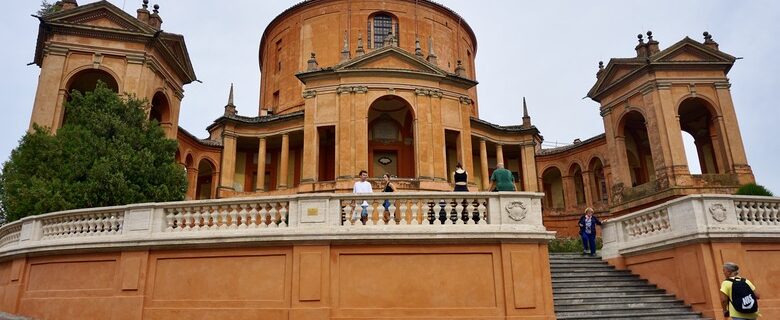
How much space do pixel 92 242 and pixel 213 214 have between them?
237 cm

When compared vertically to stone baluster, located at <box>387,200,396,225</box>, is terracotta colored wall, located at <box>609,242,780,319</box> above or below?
below

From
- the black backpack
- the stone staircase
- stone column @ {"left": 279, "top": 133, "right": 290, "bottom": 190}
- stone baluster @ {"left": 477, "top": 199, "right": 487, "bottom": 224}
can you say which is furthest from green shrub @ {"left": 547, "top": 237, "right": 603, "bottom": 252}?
stone column @ {"left": 279, "top": 133, "right": 290, "bottom": 190}

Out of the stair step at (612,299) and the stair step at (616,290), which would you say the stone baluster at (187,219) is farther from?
the stair step at (616,290)

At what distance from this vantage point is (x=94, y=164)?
13344 millimetres

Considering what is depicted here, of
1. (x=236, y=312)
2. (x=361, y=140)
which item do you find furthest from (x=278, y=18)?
(x=236, y=312)

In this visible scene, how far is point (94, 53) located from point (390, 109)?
45.1 ft

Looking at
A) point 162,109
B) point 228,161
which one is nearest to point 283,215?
point 162,109

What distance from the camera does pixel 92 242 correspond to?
948 centimetres

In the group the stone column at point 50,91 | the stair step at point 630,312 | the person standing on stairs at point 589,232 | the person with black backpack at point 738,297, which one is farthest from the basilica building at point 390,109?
the person with black backpack at point 738,297

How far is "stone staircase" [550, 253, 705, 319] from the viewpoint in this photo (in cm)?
966

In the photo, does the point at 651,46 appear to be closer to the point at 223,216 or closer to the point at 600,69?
the point at 600,69

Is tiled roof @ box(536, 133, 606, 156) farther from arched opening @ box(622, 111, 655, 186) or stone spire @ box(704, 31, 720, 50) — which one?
stone spire @ box(704, 31, 720, 50)

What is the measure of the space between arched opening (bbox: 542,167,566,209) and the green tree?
26830 millimetres

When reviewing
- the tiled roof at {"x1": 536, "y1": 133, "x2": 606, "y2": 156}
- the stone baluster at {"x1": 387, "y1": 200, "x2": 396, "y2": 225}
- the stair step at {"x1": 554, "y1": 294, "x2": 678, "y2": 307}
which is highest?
the tiled roof at {"x1": 536, "y1": 133, "x2": 606, "y2": 156}
